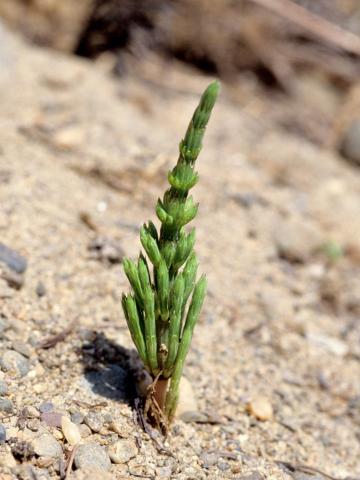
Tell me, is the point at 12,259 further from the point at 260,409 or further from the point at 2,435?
the point at 260,409

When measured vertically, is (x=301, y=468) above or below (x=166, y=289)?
below

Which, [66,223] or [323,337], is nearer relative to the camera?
[66,223]

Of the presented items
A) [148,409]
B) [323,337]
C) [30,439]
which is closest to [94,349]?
[148,409]

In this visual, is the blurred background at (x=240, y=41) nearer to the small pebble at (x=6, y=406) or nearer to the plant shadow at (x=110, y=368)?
the plant shadow at (x=110, y=368)

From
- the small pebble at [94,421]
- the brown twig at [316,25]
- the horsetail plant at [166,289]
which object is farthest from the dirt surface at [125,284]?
the brown twig at [316,25]

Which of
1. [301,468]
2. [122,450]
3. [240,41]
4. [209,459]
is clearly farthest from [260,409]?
[240,41]

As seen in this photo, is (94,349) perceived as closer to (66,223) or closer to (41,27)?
(66,223)
